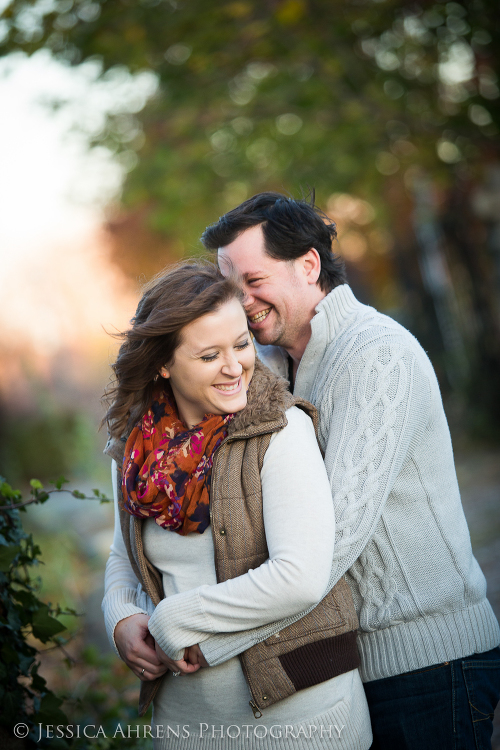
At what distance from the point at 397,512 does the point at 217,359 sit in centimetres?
74

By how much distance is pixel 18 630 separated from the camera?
7.40ft

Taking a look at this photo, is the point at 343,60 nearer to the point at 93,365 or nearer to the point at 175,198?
the point at 175,198

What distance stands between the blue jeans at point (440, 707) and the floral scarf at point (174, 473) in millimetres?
824

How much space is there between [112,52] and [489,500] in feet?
18.7

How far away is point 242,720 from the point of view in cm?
188

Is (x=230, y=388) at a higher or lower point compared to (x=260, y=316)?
lower

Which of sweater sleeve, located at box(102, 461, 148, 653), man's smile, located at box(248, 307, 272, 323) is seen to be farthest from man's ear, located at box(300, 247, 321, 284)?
sweater sleeve, located at box(102, 461, 148, 653)

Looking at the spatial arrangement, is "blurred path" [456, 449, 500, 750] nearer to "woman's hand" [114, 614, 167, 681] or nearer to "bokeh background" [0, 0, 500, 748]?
"bokeh background" [0, 0, 500, 748]

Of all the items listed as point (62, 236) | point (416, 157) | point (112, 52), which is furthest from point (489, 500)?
point (62, 236)

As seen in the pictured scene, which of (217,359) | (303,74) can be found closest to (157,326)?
(217,359)

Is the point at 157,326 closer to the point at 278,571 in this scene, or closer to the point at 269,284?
the point at 269,284

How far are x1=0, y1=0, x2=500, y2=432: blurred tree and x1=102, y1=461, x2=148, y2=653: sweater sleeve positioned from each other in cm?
421

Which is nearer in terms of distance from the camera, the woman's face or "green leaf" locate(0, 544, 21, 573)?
the woman's face

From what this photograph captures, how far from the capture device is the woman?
5.84ft
